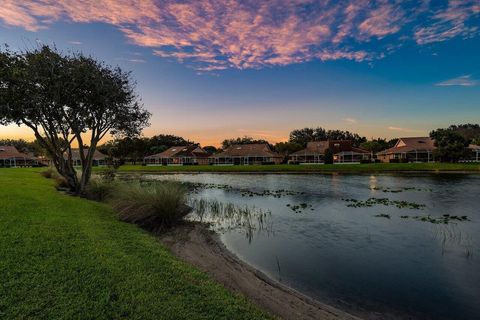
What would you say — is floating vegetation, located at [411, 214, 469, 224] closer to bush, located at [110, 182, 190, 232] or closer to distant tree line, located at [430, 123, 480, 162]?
bush, located at [110, 182, 190, 232]

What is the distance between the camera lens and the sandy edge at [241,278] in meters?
5.68

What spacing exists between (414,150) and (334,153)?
16.1m

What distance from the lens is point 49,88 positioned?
14398 millimetres

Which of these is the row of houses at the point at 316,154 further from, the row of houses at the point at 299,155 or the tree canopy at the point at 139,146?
the tree canopy at the point at 139,146

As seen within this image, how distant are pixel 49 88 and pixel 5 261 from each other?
37.1 feet

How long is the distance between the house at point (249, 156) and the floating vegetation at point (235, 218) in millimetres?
56456

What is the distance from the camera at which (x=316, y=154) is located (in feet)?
231

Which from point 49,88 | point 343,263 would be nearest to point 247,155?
point 49,88

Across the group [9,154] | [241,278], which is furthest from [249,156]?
[241,278]

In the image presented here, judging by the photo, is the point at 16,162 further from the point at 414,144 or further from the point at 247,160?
the point at 414,144

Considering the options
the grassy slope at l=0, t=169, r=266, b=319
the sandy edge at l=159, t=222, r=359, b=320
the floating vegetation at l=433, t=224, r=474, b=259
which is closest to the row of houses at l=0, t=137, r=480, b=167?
the floating vegetation at l=433, t=224, r=474, b=259

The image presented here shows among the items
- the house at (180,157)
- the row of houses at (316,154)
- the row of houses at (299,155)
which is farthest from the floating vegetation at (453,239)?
the house at (180,157)

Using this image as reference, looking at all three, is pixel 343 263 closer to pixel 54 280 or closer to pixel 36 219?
pixel 54 280

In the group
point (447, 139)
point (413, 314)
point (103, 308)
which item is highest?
point (447, 139)
